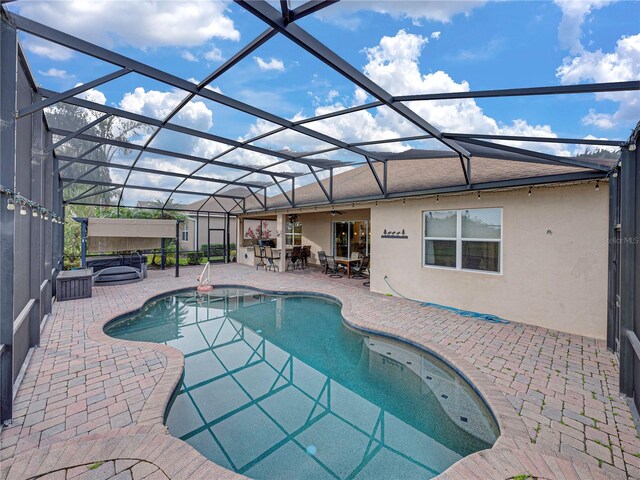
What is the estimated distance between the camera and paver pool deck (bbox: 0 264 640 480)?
2297 mm

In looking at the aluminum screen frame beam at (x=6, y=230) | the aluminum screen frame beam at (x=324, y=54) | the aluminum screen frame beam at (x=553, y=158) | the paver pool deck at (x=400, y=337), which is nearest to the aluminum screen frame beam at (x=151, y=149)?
the aluminum screen frame beam at (x=6, y=230)

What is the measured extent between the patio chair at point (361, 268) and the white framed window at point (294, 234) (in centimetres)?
483

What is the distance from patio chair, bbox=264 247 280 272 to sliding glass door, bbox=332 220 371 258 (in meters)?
2.93

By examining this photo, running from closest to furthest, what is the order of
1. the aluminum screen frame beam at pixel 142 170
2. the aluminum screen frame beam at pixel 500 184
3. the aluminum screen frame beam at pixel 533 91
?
the aluminum screen frame beam at pixel 533 91, the aluminum screen frame beam at pixel 500 184, the aluminum screen frame beam at pixel 142 170

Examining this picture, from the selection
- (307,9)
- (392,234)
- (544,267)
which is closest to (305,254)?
(392,234)

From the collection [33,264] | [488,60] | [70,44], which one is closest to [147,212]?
[33,264]

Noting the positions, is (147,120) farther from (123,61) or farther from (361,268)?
(361,268)

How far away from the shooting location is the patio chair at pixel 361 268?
11.2 m

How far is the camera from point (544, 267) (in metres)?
5.79

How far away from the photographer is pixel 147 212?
1684cm

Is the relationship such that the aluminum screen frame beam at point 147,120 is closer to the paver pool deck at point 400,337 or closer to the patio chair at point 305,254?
the paver pool deck at point 400,337

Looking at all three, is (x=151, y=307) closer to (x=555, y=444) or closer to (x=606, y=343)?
(x=555, y=444)

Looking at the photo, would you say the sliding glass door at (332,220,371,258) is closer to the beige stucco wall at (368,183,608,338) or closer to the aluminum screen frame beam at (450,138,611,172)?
the beige stucco wall at (368,183,608,338)

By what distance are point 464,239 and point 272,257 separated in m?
8.73
